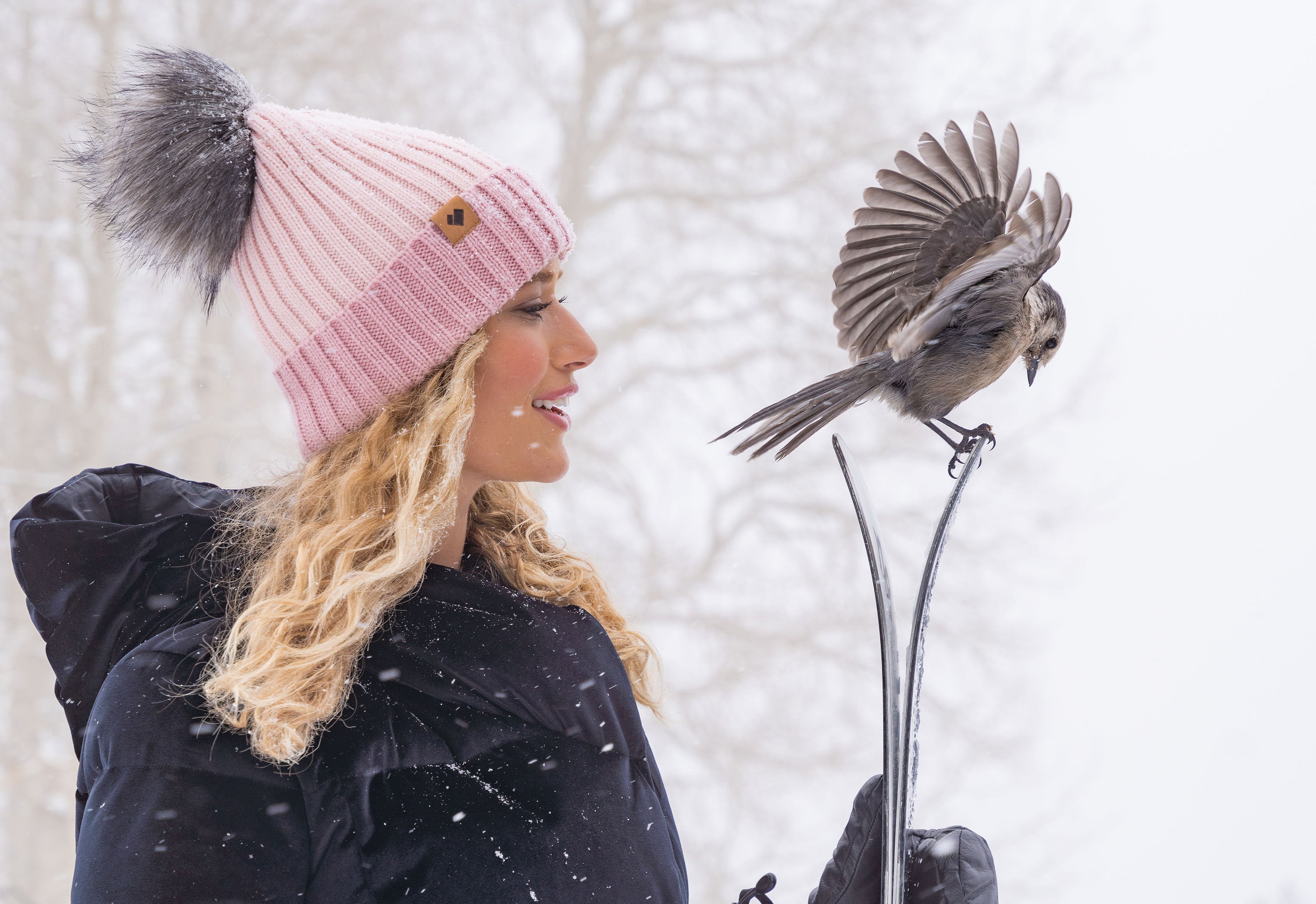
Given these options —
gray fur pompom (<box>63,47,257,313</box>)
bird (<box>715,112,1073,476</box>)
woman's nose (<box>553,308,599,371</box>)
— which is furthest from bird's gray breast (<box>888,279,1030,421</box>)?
gray fur pompom (<box>63,47,257,313</box>)

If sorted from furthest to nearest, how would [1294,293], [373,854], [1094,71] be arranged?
[1094,71] < [1294,293] < [373,854]

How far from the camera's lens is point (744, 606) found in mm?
3311

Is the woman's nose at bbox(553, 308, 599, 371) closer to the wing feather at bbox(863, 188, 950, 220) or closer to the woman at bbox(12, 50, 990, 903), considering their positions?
the woman at bbox(12, 50, 990, 903)

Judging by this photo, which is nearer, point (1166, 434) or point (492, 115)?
point (1166, 434)

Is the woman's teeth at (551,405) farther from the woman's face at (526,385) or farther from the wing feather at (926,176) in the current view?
the wing feather at (926,176)

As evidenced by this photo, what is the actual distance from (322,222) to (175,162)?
6.6 inches

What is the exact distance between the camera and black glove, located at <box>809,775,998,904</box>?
0.91 meters

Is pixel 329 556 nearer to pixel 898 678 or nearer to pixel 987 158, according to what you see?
pixel 898 678

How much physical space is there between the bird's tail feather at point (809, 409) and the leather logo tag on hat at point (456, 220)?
16.1 inches

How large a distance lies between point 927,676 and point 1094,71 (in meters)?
1.92

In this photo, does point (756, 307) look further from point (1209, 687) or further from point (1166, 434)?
point (1209, 687)

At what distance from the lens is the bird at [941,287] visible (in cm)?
73

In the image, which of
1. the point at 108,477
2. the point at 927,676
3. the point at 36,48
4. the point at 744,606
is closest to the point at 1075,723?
the point at 927,676

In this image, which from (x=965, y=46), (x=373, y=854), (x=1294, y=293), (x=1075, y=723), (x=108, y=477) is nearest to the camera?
(x=373, y=854)
